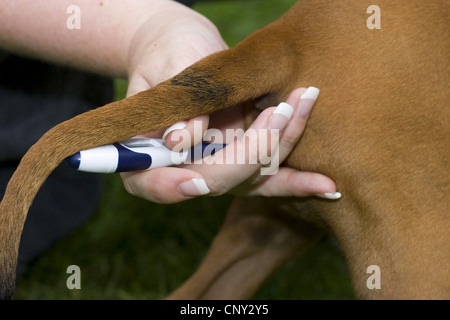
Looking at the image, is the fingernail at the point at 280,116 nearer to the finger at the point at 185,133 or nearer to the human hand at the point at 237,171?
the human hand at the point at 237,171

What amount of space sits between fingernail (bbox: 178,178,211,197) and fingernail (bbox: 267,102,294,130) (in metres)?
0.18

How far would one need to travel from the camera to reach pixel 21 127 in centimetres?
189

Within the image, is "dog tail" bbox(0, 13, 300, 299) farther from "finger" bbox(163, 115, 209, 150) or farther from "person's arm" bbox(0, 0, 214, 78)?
"person's arm" bbox(0, 0, 214, 78)

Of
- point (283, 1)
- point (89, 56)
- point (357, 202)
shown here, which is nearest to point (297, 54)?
point (357, 202)

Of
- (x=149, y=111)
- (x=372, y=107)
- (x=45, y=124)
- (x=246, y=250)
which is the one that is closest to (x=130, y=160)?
(x=149, y=111)

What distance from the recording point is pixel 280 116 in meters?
1.26

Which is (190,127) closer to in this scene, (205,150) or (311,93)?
(205,150)

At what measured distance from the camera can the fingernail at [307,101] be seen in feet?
4.17

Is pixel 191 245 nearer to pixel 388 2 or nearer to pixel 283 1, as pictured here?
pixel 388 2

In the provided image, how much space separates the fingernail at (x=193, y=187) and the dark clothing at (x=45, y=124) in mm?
763

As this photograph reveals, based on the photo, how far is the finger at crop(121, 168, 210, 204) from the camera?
1231 mm

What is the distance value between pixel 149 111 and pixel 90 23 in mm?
406
